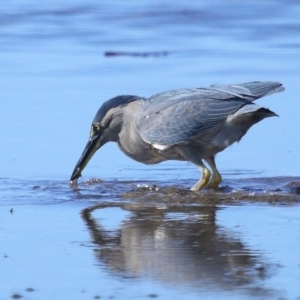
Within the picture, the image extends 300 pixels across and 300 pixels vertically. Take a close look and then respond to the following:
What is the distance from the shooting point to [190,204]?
25.6ft

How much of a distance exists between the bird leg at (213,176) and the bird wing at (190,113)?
0.36 metres

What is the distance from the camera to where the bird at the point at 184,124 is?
27.6ft

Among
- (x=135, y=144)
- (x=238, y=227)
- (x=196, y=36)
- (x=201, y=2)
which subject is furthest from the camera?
(x=201, y=2)

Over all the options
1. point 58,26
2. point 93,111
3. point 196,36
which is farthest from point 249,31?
point 93,111

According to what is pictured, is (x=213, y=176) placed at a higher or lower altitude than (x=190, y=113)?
lower

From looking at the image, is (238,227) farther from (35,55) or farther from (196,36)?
(196,36)

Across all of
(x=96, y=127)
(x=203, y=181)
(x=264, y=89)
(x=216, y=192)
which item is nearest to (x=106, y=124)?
(x=96, y=127)

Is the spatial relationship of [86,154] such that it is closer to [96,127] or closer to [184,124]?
[96,127]

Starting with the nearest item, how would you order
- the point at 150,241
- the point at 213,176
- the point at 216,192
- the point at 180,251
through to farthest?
1. the point at 180,251
2. the point at 150,241
3. the point at 216,192
4. the point at 213,176

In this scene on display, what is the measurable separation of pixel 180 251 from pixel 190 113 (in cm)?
234

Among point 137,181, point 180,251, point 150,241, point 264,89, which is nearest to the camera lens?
point 180,251

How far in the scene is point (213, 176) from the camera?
8.68 m

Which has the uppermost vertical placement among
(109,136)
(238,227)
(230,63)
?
(230,63)

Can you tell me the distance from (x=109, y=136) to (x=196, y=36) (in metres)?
7.66
